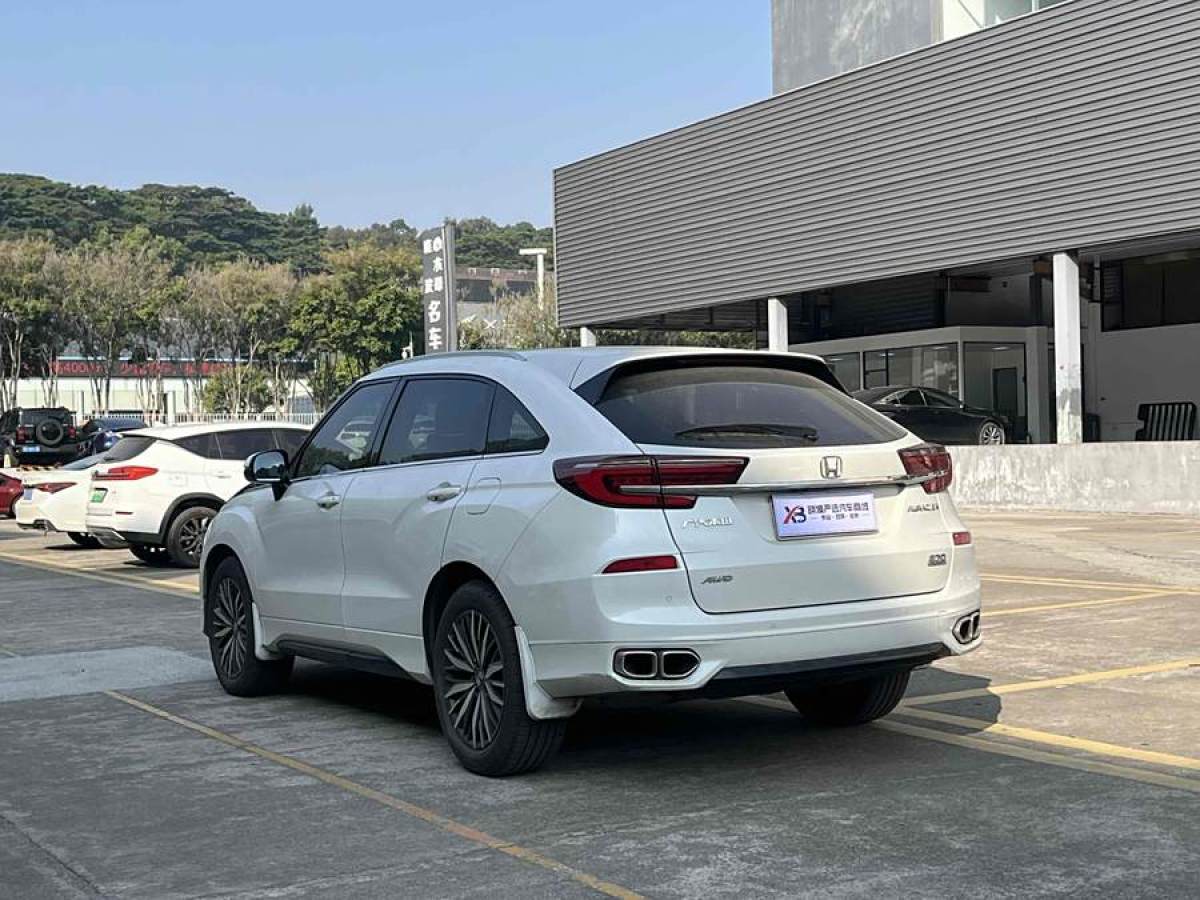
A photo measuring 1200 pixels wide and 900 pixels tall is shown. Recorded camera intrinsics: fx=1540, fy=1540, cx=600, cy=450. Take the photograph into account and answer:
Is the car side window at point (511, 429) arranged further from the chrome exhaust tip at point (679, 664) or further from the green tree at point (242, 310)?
the green tree at point (242, 310)

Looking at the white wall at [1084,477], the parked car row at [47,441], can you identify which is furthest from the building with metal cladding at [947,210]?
the parked car row at [47,441]

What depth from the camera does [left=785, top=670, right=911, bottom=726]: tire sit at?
695 centimetres

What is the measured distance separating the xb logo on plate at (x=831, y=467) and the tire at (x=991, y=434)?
88.4ft

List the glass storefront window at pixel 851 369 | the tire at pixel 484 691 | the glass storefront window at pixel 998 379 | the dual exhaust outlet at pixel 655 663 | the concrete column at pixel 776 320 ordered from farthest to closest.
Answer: the glass storefront window at pixel 851 369, the glass storefront window at pixel 998 379, the concrete column at pixel 776 320, the tire at pixel 484 691, the dual exhaust outlet at pixel 655 663

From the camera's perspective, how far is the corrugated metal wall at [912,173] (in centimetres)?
2514

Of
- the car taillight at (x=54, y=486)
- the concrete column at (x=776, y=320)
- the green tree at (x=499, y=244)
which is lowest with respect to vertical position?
the car taillight at (x=54, y=486)

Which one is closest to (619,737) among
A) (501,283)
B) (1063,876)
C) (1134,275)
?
(1063,876)

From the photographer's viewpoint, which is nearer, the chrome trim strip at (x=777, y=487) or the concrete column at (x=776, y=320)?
the chrome trim strip at (x=777, y=487)

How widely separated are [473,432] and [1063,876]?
3.11 m

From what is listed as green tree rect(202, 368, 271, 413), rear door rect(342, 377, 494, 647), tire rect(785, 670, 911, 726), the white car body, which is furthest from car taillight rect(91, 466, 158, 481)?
green tree rect(202, 368, 271, 413)

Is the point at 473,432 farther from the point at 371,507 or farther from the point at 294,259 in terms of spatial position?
the point at 294,259

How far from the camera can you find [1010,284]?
3897 centimetres

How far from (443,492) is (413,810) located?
1.41 m

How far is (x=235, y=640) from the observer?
28.0 ft
